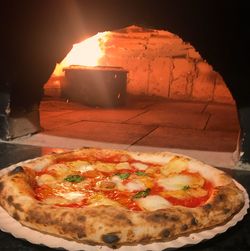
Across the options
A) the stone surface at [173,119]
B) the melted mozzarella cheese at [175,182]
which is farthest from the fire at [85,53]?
the melted mozzarella cheese at [175,182]

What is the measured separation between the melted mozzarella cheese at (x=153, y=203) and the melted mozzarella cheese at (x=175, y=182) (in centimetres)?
22

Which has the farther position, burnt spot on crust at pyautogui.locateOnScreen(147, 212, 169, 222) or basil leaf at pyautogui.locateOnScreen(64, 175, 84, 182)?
basil leaf at pyautogui.locateOnScreen(64, 175, 84, 182)

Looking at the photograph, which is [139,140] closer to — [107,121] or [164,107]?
[107,121]

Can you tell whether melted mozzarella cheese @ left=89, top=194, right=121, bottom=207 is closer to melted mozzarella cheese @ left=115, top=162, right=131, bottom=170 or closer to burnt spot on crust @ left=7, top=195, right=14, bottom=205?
burnt spot on crust @ left=7, top=195, right=14, bottom=205

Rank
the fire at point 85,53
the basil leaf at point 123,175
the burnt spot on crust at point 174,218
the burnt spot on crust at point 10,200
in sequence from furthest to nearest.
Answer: the fire at point 85,53 < the basil leaf at point 123,175 < the burnt spot on crust at point 10,200 < the burnt spot on crust at point 174,218

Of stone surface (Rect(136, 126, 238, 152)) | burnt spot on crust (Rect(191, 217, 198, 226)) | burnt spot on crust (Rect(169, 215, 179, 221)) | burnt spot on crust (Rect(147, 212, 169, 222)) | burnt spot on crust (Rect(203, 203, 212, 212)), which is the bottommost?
stone surface (Rect(136, 126, 238, 152))

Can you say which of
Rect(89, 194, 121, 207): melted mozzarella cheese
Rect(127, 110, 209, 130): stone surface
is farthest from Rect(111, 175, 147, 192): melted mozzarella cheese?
Rect(127, 110, 209, 130): stone surface

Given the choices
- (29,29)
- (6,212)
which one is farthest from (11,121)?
(6,212)

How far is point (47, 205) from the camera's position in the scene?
1591 millimetres

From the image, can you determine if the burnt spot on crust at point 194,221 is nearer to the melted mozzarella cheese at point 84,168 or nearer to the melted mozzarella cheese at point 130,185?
the melted mozzarella cheese at point 130,185

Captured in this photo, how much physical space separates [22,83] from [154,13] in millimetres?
1525

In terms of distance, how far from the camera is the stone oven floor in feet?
11.7

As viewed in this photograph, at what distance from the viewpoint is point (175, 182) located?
2070 mm

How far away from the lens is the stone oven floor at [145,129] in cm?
357
